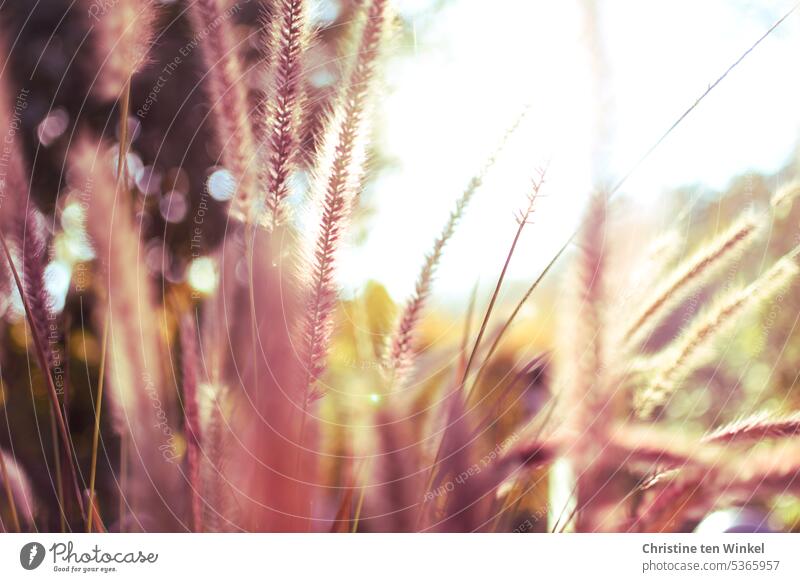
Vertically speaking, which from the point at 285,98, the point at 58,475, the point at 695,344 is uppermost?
the point at 285,98

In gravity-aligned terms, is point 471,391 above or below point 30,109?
below

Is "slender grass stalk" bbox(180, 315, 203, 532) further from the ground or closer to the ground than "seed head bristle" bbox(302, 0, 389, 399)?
closer to the ground

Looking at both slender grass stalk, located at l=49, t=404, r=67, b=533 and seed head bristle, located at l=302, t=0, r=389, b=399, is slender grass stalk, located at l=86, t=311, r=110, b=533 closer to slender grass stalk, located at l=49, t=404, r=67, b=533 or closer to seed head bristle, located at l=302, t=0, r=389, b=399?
slender grass stalk, located at l=49, t=404, r=67, b=533

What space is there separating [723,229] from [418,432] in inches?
12.2

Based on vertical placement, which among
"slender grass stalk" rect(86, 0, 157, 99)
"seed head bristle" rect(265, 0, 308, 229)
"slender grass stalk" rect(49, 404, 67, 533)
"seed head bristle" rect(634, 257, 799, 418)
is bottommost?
"slender grass stalk" rect(49, 404, 67, 533)

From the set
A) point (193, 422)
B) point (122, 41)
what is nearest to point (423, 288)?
point (193, 422)

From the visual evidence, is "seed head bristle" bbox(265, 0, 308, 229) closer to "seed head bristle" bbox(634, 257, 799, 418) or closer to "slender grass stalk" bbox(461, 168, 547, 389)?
"slender grass stalk" bbox(461, 168, 547, 389)

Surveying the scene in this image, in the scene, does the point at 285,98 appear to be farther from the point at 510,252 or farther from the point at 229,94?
the point at 510,252

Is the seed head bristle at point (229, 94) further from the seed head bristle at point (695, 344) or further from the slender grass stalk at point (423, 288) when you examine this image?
the seed head bristle at point (695, 344)

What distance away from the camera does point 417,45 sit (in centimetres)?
52

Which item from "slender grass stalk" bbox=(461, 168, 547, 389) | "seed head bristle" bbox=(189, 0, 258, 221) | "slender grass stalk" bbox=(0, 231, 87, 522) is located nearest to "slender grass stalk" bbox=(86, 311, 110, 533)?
"slender grass stalk" bbox=(0, 231, 87, 522)
